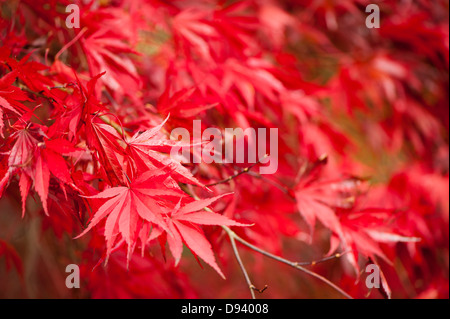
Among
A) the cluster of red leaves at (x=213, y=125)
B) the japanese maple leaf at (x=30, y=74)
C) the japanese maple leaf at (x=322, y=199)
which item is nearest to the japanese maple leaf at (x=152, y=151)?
the cluster of red leaves at (x=213, y=125)

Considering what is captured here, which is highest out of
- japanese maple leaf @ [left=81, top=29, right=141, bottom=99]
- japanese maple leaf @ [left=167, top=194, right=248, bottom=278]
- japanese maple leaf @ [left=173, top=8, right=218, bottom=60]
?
japanese maple leaf @ [left=173, top=8, right=218, bottom=60]

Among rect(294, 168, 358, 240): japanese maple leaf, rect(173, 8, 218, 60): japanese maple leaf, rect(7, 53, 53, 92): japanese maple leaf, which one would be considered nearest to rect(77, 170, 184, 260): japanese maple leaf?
rect(7, 53, 53, 92): japanese maple leaf

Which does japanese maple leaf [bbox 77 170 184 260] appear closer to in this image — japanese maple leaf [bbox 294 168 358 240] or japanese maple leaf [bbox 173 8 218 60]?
japanese maple leaf [bbox 294 168 358 240]

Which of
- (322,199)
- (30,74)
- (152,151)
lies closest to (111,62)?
(30,74)

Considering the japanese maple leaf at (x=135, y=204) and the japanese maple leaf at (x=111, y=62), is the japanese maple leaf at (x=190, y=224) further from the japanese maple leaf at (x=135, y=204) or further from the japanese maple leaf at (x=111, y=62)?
the japanese maple leaf at (x=111, y=62)

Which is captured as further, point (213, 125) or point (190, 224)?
point (213, 125)

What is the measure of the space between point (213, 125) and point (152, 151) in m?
0.38

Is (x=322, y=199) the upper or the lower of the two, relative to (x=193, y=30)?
lower

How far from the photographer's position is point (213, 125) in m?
0.92

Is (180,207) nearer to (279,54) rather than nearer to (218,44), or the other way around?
(218,44)

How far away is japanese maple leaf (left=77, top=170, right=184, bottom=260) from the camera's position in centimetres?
53

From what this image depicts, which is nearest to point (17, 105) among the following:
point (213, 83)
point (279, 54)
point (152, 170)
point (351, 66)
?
point (152, 170)

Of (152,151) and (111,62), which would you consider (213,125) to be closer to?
(111,62)

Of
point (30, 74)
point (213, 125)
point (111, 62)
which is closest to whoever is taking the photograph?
point (30, 74)
